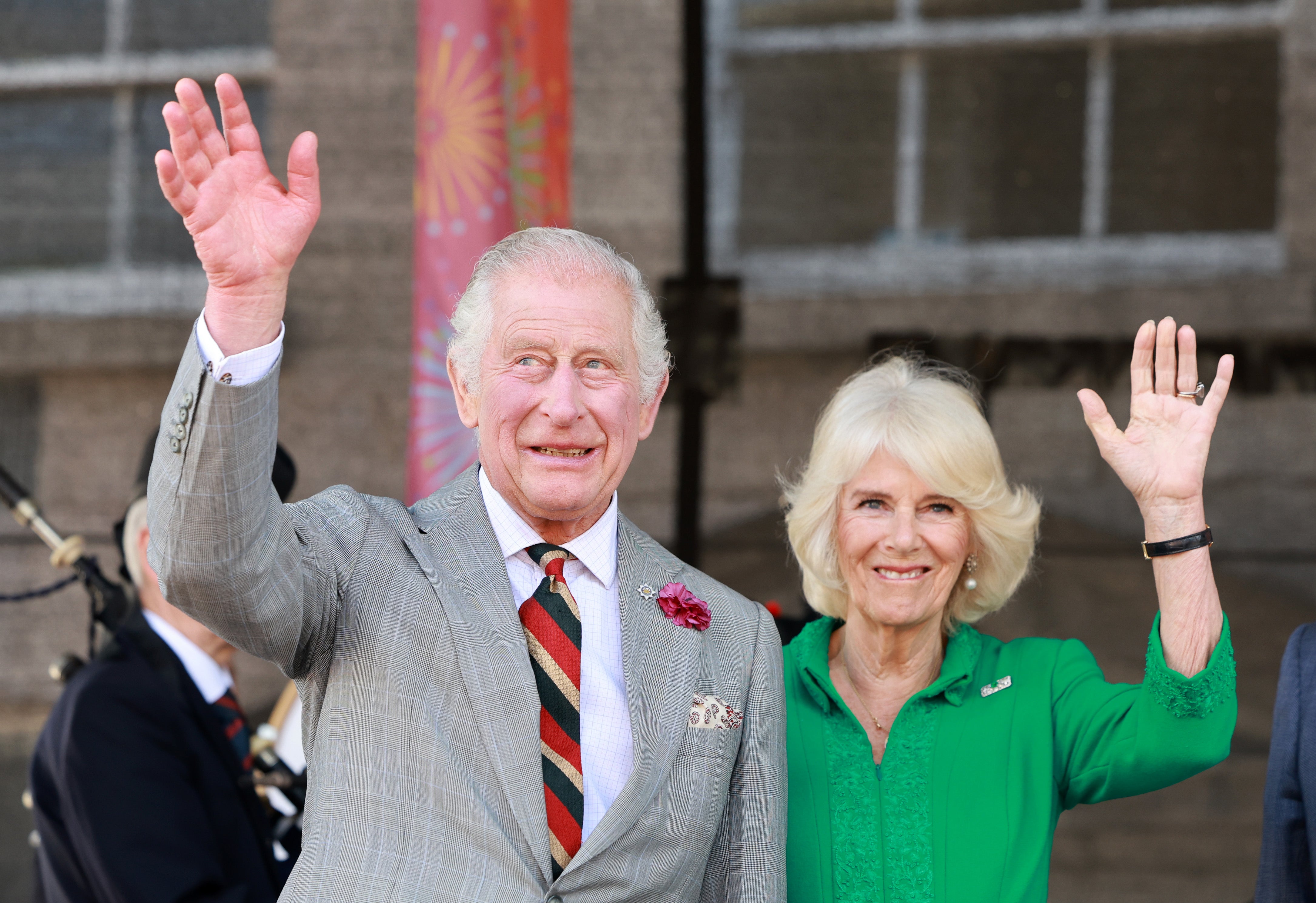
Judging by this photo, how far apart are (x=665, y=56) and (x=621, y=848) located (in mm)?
3456

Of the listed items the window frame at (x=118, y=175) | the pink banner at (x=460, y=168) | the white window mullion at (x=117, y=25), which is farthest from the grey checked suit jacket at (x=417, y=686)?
Result: the white window mullion at (x=117, y=25)

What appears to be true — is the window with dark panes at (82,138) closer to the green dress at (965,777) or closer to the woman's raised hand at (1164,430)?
the green dress at (965,777)

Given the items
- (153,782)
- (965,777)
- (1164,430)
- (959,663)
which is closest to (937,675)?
(959,663)

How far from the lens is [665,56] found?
14.9ft

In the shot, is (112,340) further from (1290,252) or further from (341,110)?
(1290,252)

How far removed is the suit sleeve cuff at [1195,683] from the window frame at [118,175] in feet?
12.5

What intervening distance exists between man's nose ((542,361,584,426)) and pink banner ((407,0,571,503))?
4.28 feet

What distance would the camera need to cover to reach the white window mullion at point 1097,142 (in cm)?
442

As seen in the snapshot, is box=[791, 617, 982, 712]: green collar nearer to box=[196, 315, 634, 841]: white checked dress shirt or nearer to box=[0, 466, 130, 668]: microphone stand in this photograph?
box=[196, 315, 634, 841]: white checked dress shirt

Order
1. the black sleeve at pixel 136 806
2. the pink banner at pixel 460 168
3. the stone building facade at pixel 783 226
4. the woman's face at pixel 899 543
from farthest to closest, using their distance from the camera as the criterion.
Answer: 1. the stone building facade at pixel 783 226
2. the pink banner at pixel 460 168
3. the black sleeve at pixel 136 806
4. the woman's face at pixel 899 543

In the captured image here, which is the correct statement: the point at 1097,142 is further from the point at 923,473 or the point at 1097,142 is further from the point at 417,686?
the point at 417,686

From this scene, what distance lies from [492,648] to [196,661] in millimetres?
1496

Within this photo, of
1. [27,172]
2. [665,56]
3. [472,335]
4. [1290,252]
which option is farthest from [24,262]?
[1290,252]

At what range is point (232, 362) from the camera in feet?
4.55
